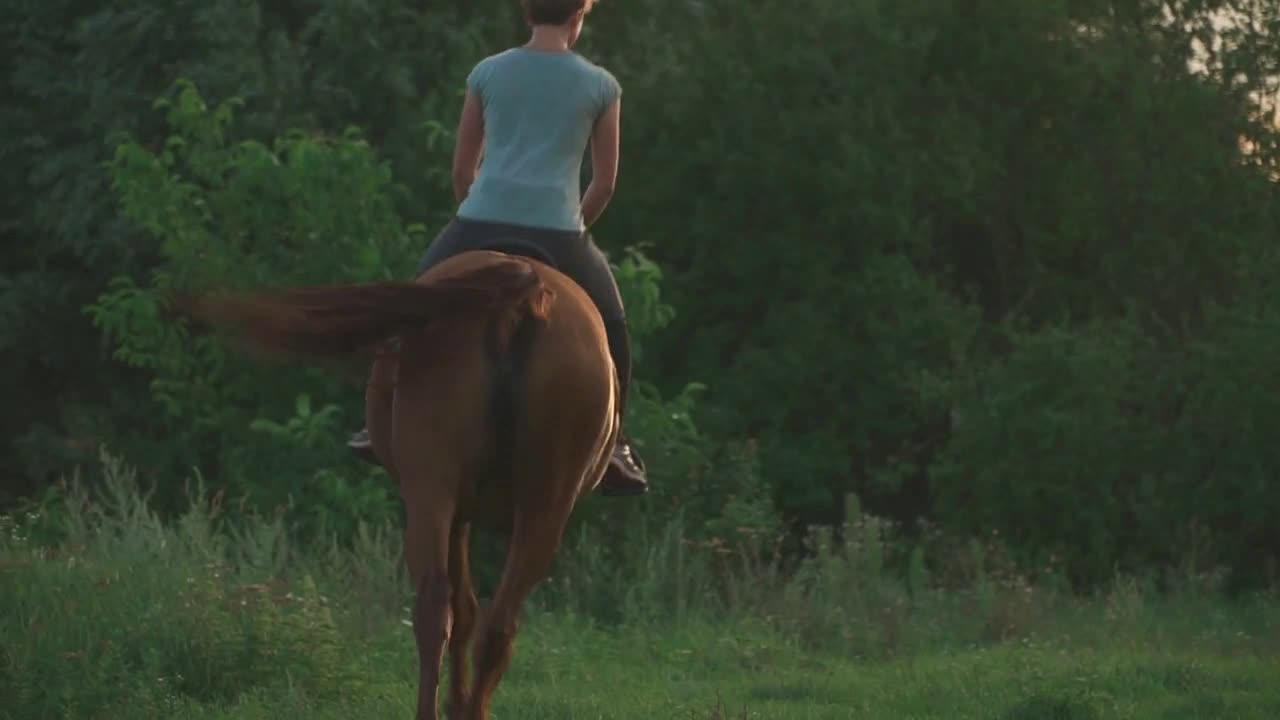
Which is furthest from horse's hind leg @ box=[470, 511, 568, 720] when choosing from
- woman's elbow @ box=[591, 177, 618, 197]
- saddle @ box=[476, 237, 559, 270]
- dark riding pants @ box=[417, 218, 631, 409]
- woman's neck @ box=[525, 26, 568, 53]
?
woman's neck @ box=[525, 26, 568, 53]

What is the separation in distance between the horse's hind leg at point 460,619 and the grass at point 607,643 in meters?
0.84

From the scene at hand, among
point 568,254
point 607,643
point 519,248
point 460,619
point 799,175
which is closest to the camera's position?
point 519,248

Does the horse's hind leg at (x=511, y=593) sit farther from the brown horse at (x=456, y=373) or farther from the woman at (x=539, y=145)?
the woman at (x=539, y=145)

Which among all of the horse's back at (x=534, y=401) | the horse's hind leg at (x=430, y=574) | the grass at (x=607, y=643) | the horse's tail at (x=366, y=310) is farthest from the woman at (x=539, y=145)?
the grass at (x=607, y=643)

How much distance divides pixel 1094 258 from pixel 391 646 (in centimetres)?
1849

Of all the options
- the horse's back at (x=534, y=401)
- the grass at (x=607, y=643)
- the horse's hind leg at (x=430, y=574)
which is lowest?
the grass at (x=607, y=643)

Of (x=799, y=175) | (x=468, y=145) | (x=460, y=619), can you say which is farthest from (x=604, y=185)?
(x=799, y=175)

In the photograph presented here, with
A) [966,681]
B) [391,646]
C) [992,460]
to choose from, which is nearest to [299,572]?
[391,646]

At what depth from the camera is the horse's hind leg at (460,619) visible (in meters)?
7.88

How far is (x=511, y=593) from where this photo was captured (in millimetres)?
7574

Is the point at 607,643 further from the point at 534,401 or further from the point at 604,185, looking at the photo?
the point at 534,401

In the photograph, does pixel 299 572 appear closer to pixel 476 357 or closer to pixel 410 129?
pixel 476 357

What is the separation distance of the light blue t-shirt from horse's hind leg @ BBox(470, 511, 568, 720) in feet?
3.54

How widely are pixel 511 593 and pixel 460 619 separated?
2.29 feet
